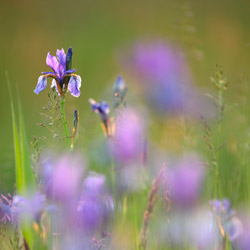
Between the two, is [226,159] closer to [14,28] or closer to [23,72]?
[23,72]

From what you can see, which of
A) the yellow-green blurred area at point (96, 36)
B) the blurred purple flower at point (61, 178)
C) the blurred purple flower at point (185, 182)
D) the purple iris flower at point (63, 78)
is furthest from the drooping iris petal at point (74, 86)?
the yellow-green blurred area at point (96, 36)

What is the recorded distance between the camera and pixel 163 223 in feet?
3.18

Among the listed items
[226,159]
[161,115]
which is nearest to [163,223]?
[161,115]

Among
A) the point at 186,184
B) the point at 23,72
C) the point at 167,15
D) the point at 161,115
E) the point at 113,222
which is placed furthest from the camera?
the point at 167,15

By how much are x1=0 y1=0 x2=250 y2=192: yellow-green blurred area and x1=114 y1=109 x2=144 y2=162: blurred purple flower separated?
1.18m

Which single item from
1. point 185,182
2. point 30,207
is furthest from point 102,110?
point 30,207

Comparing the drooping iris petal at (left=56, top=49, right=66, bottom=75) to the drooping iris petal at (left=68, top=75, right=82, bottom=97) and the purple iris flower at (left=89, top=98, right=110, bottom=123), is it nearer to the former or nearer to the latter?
the drooping iris petal at (left=68, top=75, right=82, bottom=97)

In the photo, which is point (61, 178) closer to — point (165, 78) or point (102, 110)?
point (102, 110)

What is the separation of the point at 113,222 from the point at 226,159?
2.55 ft

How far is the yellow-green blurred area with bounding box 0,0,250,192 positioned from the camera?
2.72 m

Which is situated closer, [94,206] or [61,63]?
[61,63]

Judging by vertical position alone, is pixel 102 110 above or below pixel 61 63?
below

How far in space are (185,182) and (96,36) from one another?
290 cm

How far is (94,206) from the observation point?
2.92 ft
